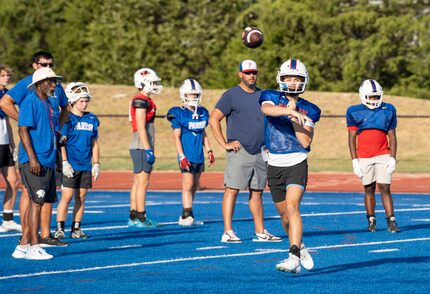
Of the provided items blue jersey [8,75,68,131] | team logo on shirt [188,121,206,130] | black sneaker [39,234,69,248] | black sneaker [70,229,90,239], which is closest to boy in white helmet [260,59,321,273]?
blue jersey [8,75,68,131]

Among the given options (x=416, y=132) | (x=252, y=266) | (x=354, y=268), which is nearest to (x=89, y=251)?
(x=252, y=266)

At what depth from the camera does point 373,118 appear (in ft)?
54.5

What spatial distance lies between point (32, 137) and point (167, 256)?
6.47ft

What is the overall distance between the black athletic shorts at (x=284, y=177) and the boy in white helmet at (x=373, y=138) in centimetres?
440

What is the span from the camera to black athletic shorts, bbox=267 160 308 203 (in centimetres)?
1188

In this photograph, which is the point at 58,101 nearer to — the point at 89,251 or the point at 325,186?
the point at 89,251

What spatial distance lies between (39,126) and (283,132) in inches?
110

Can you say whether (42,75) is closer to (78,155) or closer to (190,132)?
(78,155)

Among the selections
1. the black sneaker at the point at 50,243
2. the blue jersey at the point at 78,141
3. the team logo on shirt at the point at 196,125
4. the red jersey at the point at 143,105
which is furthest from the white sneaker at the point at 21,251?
the team logo on shirt at the point at 196,125

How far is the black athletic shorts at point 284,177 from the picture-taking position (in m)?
11.9

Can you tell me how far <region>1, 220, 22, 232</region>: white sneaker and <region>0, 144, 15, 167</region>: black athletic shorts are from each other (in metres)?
0.79

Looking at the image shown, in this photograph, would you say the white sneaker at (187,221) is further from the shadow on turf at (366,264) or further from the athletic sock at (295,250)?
the athletic sock at (295,250)

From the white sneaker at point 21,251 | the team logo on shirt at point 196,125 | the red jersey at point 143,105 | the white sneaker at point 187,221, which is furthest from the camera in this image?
the team logo on shirt at point 196,125

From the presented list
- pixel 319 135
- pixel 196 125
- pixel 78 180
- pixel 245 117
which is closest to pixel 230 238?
pixel 245 117
